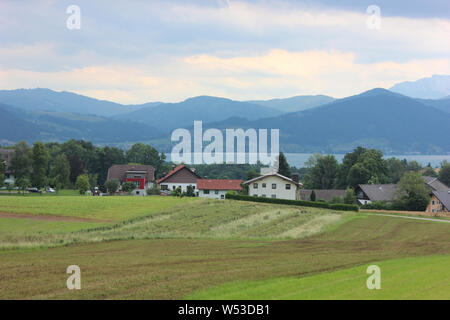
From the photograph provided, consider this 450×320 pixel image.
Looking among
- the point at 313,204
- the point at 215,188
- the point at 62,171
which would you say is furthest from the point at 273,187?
the point at 62,171

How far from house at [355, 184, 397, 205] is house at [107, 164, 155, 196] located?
47410mm

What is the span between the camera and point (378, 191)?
106 meters

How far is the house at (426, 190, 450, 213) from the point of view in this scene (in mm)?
87500

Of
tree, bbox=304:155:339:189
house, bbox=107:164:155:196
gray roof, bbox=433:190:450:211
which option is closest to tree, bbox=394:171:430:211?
gray roof, bbox=433:190:450:211

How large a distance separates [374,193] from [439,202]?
57.5ft

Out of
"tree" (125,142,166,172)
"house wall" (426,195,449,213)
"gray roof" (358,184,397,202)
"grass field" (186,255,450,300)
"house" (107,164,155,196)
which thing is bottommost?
"house wall" (426,195,449,213)

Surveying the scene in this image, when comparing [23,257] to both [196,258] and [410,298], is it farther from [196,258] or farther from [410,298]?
[410,298]

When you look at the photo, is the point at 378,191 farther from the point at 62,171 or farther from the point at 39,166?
the point at 39,166

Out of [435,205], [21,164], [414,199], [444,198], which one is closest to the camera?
[414,199]

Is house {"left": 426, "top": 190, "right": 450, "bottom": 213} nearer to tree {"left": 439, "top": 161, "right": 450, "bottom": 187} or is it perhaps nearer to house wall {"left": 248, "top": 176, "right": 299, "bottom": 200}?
house wall {"left": 248, "top": 176, "right": 299, "bottom": 200}

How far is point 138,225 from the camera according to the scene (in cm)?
4388

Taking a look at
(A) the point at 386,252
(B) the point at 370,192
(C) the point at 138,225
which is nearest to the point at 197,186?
(B) the point at 370,192

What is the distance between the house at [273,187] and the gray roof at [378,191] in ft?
83.7
